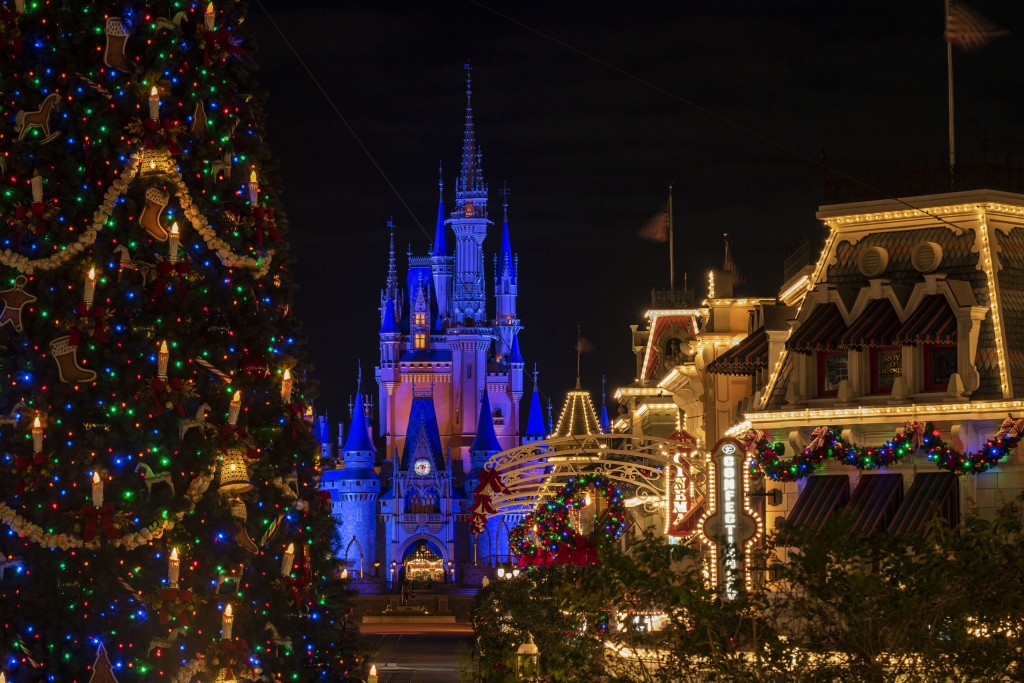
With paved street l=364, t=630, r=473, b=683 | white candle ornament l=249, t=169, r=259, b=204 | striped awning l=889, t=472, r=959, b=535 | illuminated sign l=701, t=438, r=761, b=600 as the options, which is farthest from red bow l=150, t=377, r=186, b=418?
paved street l=364, t=630, r=473, b=683

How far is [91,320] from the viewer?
46.0 feet

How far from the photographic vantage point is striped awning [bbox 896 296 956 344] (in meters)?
25.9

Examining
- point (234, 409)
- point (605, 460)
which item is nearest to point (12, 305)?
point (234, 409)

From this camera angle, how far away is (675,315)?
160 feet

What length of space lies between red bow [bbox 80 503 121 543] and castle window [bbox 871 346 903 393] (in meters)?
15.9

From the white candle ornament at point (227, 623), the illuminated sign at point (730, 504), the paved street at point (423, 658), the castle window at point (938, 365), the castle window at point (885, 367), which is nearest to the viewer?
the white candle ornament at point (227, 623)

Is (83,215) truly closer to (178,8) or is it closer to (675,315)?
(178,8)

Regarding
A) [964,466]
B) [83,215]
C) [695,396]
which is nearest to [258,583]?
[83,215]

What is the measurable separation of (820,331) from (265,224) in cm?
1431

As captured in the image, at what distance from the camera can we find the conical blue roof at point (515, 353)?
135413mm

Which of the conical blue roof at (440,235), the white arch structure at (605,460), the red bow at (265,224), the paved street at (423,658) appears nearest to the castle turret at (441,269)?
the conical blue roof at (440,235)

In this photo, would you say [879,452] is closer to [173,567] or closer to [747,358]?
[747,358]

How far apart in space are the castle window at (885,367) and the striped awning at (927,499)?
62.5 inches

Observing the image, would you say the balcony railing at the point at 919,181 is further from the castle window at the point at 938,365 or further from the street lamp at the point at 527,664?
the street lamp at the point at 527,664
